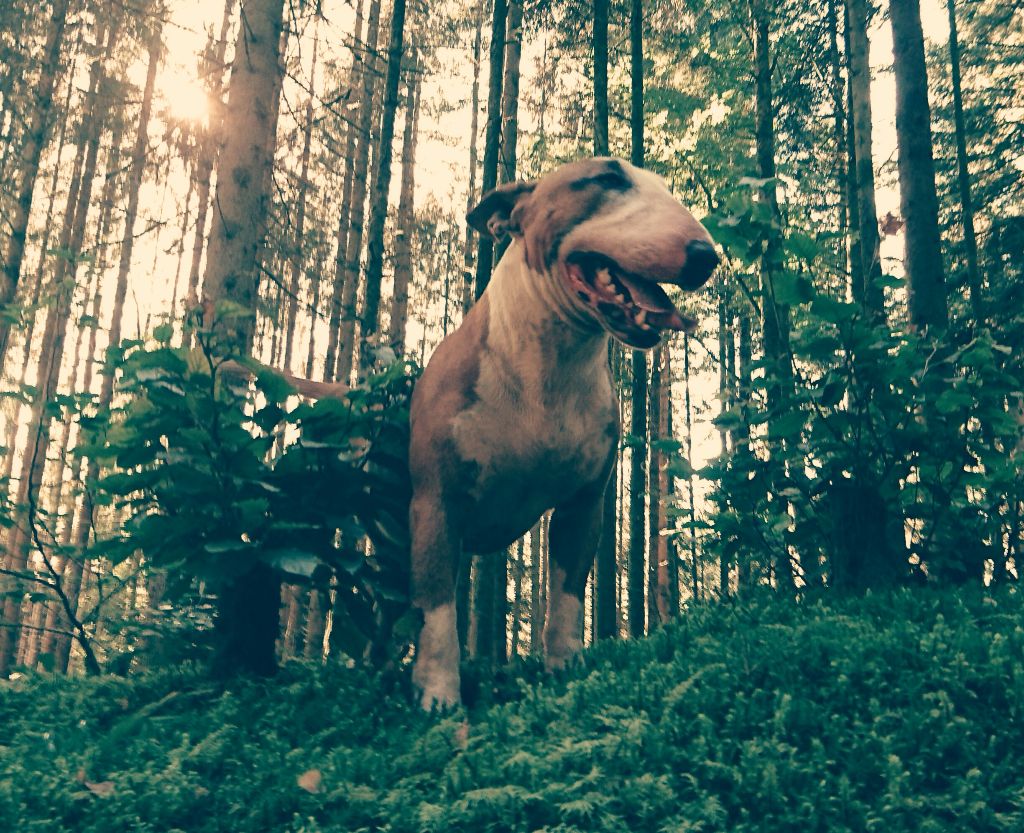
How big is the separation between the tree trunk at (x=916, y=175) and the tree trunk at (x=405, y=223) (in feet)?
20.0

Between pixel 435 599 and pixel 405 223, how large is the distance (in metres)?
12.7

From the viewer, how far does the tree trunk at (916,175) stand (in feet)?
21.8

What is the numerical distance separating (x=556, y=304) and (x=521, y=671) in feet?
6.72

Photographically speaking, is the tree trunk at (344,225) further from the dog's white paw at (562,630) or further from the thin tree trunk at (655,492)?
the dog's white paw at (562,630)

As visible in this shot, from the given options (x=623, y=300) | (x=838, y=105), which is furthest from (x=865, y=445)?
(x=838, y=105)

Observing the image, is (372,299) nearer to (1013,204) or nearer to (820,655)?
(820,655)

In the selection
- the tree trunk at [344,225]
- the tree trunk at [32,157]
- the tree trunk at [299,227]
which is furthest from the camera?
the tree trunk at [299,227]

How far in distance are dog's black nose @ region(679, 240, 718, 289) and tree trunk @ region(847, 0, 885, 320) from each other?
563cm

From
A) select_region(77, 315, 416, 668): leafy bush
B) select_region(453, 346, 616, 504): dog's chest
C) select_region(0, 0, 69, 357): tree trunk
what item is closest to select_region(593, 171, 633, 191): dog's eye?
select_region(453, 346, 616, 504): dog's chest

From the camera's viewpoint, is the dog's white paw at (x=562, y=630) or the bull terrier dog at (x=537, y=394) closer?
the bull terrier dog at (x=537, y=394)

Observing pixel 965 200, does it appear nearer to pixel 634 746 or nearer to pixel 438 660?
pixel 438 660

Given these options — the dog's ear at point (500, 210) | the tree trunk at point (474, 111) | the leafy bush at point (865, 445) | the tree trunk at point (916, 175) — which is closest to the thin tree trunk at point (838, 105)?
the tree trunk at point (916, 175)

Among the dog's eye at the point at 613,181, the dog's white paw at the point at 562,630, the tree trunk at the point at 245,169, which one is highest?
the tree trunk at the point at 245,169

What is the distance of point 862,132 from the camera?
11.6 meters
